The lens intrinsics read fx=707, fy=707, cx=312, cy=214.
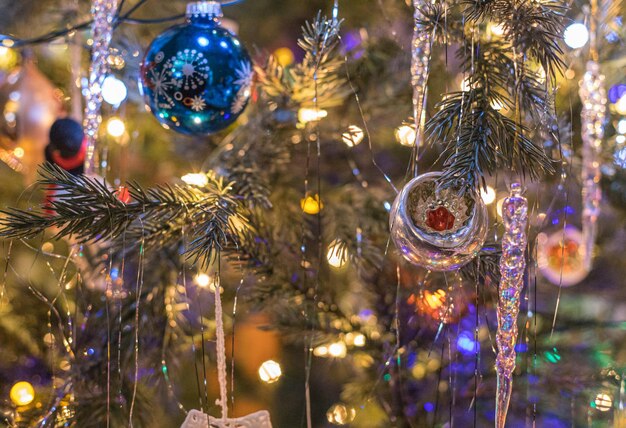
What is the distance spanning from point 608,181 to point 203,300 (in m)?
0.65

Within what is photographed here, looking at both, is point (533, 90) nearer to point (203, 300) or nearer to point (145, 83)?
point (145, 83)

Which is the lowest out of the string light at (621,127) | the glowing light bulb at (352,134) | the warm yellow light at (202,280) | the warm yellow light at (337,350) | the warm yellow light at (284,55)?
the warm yellow light at (337,350)

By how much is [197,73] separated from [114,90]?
1.12 ft

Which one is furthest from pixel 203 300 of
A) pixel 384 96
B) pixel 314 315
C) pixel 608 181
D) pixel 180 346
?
pixel 608 181

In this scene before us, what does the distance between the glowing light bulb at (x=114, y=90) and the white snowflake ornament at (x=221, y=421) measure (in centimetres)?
51

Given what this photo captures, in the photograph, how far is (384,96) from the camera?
880 mm

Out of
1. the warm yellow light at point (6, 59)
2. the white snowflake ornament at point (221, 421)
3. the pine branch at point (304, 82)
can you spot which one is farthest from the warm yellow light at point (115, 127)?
the white snowflake ornament at point (221, 421)

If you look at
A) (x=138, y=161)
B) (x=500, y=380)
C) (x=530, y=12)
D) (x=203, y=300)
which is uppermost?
(x=138, y=161)

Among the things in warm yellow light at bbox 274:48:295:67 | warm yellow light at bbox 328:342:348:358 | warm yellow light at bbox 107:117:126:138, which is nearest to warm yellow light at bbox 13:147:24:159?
warm yellow light at bbox 107:117:126:138

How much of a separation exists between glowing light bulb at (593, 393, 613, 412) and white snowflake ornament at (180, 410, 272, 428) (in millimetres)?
438

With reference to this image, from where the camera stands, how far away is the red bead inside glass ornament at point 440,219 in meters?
0.58

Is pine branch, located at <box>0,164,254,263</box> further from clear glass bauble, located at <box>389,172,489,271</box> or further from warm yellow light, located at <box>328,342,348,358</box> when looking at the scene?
warm yellow light, located at <box>328,342,348,358</box>

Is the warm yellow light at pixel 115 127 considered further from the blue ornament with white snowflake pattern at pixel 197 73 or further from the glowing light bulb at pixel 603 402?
the glowing light bulb at pixel 603 402

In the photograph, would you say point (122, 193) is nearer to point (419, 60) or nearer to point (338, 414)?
point (419, 60)
